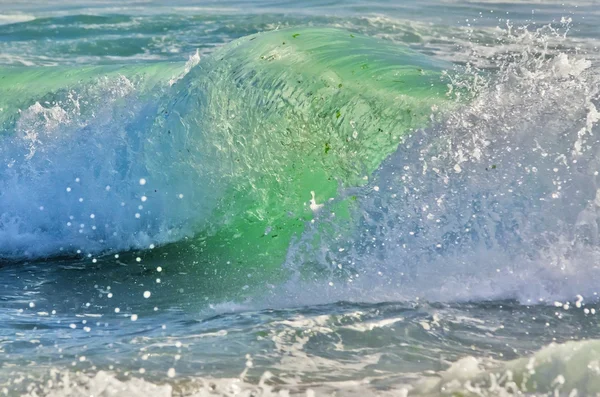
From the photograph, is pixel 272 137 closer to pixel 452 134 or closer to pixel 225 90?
pixel 225 90

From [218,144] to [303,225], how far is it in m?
0.88

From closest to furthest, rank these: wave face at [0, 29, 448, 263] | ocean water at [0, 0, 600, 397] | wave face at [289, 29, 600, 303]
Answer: ocean water at [0, 0, 600, 397] → wave face at [289, 29, 600, 303] → wave face at [0, 29, 448, 263]

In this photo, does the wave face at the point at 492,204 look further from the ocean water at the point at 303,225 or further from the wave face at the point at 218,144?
the wave face at the point at 218,144

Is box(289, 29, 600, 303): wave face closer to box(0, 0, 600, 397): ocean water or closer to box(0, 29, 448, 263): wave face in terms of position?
box(0, 0, 600, 397): ocean water

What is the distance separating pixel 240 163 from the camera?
5762 millimetres

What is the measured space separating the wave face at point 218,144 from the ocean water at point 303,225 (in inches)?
0.6

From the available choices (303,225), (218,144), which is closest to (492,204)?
(303,225)

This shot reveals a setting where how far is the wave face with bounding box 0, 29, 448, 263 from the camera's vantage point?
5.55 metres

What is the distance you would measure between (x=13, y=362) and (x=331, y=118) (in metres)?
2.62

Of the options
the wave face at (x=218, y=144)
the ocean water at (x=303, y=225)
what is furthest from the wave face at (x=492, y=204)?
the wave face at (x=218, y=144)

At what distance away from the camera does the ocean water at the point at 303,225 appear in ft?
11.7

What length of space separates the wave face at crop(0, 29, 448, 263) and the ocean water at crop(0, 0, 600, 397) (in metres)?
0.02

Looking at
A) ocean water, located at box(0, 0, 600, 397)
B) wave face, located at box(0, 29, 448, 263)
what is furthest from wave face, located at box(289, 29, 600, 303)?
wave face, located at box(0, 29, 448, 263)

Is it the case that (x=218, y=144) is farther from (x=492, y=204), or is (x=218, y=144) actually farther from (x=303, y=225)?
(x=492, y=204)
